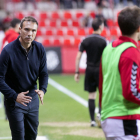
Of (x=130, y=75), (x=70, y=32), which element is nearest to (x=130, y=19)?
(x=130, y=75)

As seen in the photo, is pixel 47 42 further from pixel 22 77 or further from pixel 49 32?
pixel 22 77

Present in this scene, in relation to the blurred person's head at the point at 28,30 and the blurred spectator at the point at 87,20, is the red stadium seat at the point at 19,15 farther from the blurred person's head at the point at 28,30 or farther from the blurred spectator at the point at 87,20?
the blurred person's head at the point at 28,30

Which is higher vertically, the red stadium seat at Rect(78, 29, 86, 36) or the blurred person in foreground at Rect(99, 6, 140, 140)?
the blurred person in foreground at Rect(99, 6, 140, 140)

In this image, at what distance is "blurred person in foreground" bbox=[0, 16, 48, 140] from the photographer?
13.3ft

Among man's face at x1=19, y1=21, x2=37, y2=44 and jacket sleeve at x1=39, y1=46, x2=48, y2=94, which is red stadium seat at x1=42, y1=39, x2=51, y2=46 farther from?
man's face at x1=19, y1=21, x2=37, y2=44

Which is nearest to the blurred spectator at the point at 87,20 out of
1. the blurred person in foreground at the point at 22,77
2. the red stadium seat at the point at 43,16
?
the red stadium seat at the point at 43,16

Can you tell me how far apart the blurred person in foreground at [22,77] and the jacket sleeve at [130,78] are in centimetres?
153

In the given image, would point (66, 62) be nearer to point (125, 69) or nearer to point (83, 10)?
point (83, 10)

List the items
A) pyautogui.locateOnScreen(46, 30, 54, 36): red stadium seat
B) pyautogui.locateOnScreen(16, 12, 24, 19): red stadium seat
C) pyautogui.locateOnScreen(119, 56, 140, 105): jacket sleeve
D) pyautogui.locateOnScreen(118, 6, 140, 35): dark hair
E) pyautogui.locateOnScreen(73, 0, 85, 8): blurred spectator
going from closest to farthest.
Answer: pyautogui.locateOnScreen(119, 56, 140, 105): jacket sleeve < pyautogui.locateOnScreen(118, 6, 140, 35): dark hair < pyautogui.locateOnScreen(16, 12, 24, 19): red stadium seat < pyautogui.locateOnScreen(46, 30, 54, 36): red stadium seat < pyautogui.locateOnScreen(73, 0, 85, 8): blurred spectator

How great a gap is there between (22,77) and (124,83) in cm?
168

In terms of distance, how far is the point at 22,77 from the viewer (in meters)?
4.18

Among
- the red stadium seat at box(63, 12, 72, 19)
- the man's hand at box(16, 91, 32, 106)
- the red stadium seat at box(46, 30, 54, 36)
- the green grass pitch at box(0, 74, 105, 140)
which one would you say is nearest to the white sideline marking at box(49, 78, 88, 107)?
the green grass pitch at box(0, 74, 105, 140)

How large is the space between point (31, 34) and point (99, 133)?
127 inches

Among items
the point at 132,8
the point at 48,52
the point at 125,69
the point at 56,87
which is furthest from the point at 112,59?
the point at 48,52
